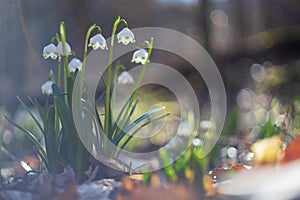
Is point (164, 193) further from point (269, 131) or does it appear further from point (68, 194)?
point (269, 131)

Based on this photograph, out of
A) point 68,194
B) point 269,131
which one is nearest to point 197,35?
point 269,131

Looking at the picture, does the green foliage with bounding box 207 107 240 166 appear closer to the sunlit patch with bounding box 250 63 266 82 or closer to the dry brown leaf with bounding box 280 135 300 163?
the dry brown leaf with bounding box 280 135 300 163

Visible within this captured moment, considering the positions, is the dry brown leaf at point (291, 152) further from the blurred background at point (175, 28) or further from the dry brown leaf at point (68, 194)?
the blurred background at point (175, 28)

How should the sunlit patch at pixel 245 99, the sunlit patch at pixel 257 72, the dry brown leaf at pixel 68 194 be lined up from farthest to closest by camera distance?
the sunlit patch at pixel 257 72, the sunlit patch at pixel 245 99, the dry brown leaf at pixel 68 194

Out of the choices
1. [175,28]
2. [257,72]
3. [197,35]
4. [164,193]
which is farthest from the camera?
[175,28]

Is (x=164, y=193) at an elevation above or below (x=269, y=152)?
below

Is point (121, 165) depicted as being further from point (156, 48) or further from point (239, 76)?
point (156, 48)

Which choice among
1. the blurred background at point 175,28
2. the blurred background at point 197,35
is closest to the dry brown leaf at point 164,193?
the blurred background at point 197,35

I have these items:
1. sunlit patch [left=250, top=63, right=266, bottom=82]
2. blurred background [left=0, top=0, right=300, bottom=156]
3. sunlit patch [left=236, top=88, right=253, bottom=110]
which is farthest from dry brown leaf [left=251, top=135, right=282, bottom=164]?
sunlit patch [left=250, top=63, right=266, bottom=82]
